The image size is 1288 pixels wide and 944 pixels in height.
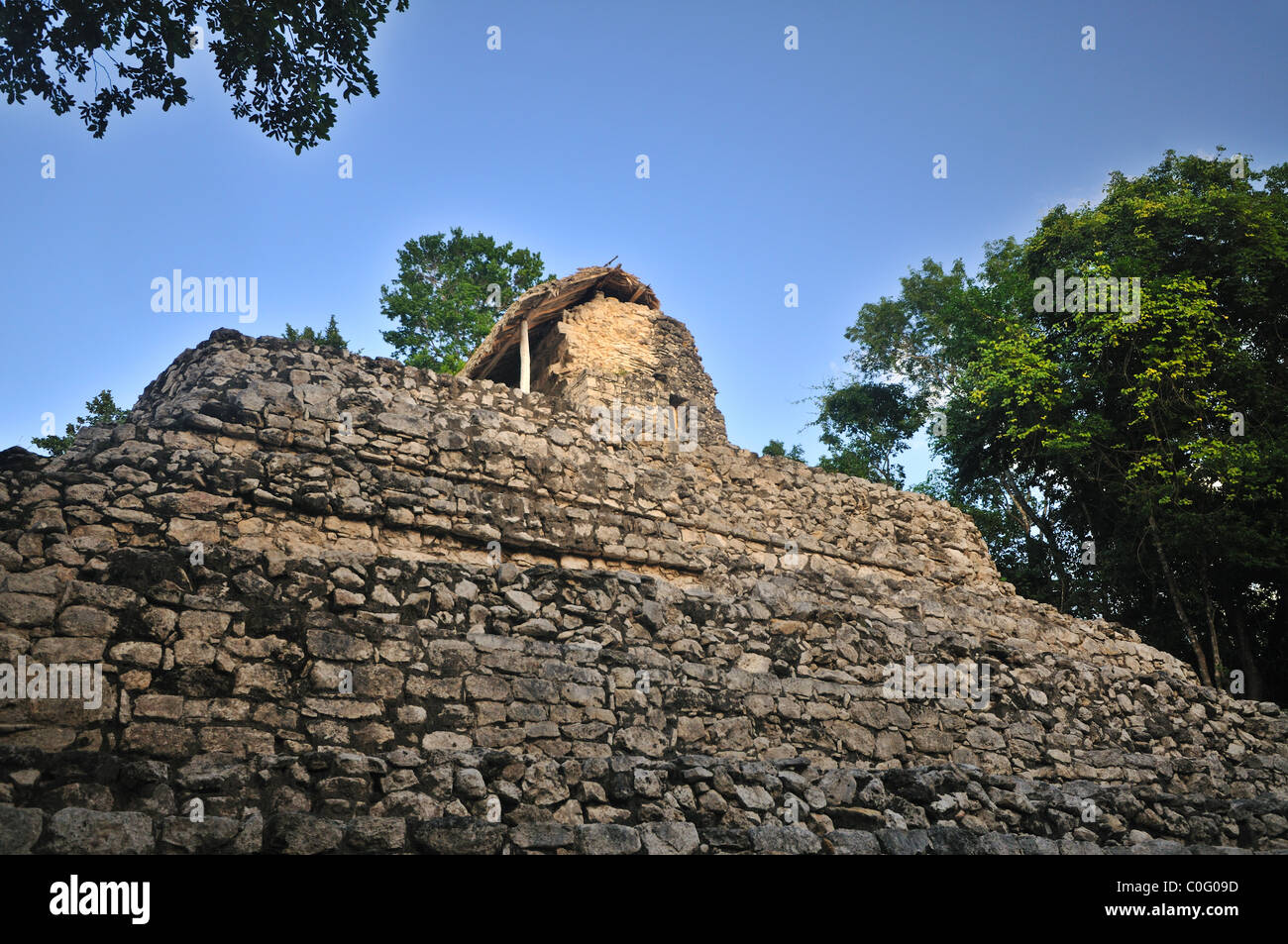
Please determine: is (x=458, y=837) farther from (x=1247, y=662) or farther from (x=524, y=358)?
(x=1247, y=662)

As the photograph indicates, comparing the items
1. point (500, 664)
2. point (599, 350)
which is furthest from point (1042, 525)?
point (500, 664)

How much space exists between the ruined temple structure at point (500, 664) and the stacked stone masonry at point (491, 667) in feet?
0.07

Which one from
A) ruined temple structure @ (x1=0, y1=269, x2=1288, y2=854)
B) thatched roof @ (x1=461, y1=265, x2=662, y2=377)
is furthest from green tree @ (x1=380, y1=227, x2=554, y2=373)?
ruined temple structure @ (x1=0, y1=269, x2=1288, y2=854)

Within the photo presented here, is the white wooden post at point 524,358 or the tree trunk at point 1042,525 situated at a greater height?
the white wooden post at point 524,358

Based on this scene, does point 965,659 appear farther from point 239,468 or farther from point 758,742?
point 239,468

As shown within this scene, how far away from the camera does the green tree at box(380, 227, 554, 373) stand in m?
23.0

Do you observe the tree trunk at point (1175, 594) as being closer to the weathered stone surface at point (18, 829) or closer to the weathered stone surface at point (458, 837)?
the weathered stone surface at point (458, 837)

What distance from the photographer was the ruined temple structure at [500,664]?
14.5ft

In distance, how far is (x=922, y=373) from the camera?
76.1ft

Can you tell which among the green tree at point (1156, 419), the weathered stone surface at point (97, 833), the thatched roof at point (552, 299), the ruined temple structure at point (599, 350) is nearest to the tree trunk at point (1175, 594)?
the green tree at point (1156, 419)

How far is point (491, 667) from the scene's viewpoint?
580cm

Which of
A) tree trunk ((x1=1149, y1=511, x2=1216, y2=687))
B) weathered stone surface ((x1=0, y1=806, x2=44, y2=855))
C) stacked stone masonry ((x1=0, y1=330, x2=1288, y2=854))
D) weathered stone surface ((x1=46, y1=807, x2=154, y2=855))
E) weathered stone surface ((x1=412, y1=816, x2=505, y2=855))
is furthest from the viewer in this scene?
tree trunk ((x1=1149, y1=511, x2=1216, y2=687))

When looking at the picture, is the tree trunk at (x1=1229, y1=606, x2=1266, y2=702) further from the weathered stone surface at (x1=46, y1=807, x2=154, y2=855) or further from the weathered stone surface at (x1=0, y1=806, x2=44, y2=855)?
the weathered stone surface at (x1=0, y1=806, x2=44, y2=855)

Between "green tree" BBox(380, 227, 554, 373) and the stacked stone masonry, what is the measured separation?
12.5m
